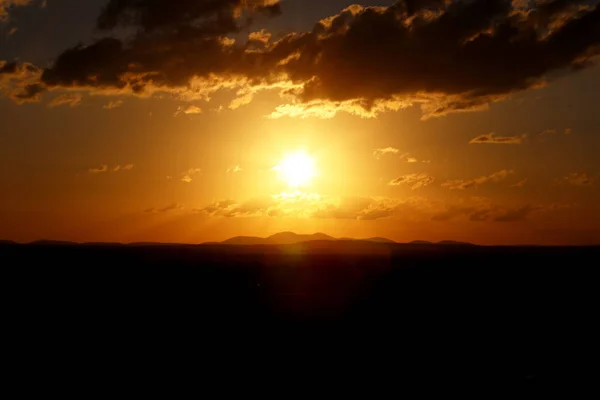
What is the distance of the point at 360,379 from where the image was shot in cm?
2470

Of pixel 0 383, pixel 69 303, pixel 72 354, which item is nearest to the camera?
pixel 0 383

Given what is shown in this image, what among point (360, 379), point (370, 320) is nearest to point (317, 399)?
point (360, 379)

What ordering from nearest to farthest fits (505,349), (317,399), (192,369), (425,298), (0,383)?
(317,399) → (0,383) → (192,369) → (505,349) → (425,298)

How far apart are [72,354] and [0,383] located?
19.4 ft

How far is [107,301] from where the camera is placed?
52.2 meters

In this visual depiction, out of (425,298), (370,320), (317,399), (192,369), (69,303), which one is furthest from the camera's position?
(425,298)

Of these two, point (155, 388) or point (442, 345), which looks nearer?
point (155, 388)

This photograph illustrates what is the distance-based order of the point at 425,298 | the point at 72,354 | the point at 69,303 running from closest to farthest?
the point at 72,354, the point at 69,303, the point at 425,298

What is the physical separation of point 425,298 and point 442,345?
2608cm

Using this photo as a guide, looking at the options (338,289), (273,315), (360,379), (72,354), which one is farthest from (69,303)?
(360,379)

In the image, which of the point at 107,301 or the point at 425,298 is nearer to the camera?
the point at 107,301

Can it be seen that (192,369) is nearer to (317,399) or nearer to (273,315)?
(317,399)

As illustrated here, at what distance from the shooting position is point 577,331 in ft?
125

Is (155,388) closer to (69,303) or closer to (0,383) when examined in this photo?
(0,383)
